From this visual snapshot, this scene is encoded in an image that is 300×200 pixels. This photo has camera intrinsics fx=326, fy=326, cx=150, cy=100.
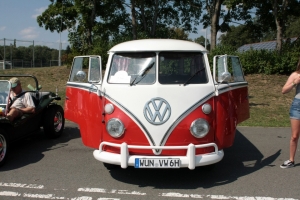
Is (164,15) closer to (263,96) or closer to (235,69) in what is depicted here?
(263,96)

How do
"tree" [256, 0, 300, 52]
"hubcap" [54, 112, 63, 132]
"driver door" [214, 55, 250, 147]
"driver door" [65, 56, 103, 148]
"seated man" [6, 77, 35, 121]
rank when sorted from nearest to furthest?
"driver door" [214, 55, 250, 147] < "driver door" [65, 56, 103, 148] < "seated man" [6, 77, 35, 121] < "hubcap" [54, 112, 63, 132] < "tree" [256, 0, 300, 52]

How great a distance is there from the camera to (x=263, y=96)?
45.9 ft

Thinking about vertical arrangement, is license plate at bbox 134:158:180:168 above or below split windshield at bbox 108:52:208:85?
below

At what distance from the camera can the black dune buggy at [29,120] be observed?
5422 millimetres

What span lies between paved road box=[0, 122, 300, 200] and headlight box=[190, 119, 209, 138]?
2.49 ft

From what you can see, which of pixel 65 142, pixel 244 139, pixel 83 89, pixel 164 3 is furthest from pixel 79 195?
pixel 164 3

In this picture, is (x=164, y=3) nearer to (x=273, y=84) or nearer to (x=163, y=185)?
(x=273, y=84)

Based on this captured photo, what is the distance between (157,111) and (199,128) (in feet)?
1.98

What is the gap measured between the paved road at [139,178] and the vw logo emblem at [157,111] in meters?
0.95

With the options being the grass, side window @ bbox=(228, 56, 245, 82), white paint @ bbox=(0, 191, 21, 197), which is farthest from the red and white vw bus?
the grass

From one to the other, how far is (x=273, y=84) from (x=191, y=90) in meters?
13.0

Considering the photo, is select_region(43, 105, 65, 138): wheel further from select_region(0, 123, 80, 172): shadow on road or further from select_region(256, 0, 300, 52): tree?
select_region(256, 0, 300, 52): tree

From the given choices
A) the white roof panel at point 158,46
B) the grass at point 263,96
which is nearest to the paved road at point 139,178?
the white roof panel at point 158,46

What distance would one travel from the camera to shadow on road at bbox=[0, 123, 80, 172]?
5.62 metres
